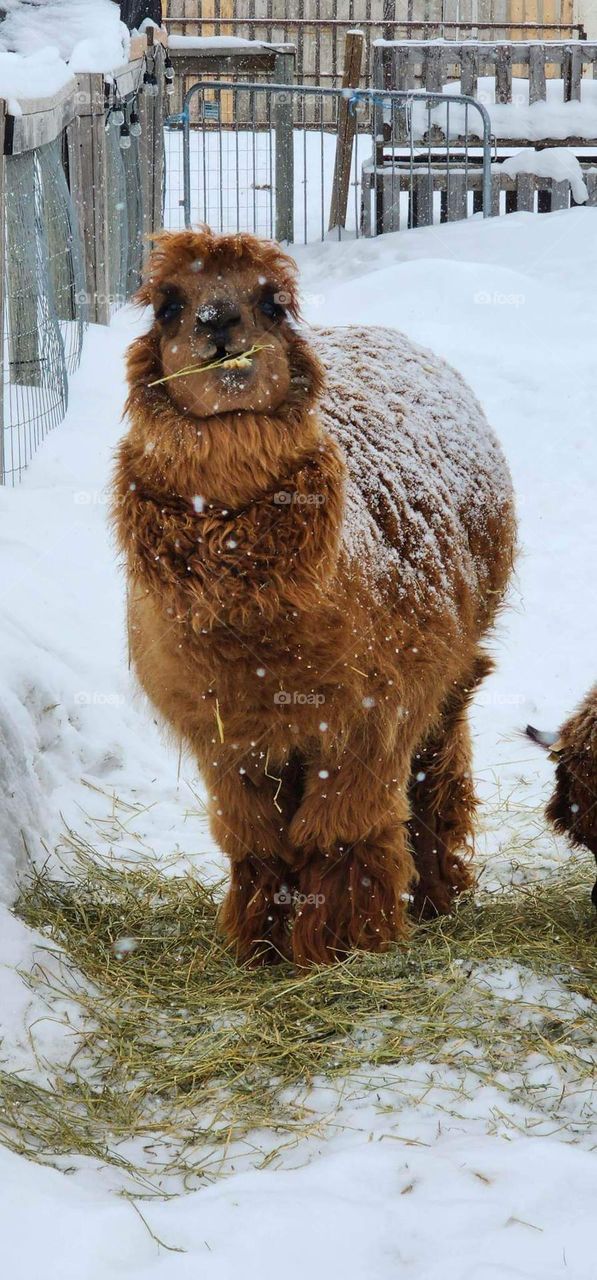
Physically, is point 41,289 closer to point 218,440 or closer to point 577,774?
point 577,774

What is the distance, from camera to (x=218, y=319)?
285 centimetres

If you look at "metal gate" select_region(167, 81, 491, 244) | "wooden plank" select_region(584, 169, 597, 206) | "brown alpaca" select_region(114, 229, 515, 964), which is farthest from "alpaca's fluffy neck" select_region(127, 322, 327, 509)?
"wooden plank" select_region(584, 169, 597, 206)

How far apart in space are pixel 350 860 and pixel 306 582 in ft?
3.16

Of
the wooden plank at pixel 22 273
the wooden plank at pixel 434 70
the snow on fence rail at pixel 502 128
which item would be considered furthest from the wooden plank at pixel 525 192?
the wooden plank at pixel 22 273

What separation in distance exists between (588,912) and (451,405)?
64.2 inches

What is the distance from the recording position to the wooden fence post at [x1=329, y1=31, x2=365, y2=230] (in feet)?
46.6

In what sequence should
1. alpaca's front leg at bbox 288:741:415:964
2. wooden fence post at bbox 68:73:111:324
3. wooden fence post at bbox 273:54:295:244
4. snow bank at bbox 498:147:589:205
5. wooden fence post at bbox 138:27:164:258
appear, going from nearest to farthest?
alpaca's front leg at bbox 288:741:415:964 → wooden fence post at bbox 68:73:111:324 → wooden fence post at bbox 138:27:164:258 → snow bank at bbox 498:147:589:205 → wooden fence post at bbox 273:54:295:244

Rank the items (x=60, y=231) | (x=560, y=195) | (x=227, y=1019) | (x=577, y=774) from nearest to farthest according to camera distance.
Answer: (x=227, y=1019), (x=577, y=774), (x=60, y=231), (x=560, y=195)

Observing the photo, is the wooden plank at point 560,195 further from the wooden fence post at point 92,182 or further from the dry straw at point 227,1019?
the dry straw at point 227,1019

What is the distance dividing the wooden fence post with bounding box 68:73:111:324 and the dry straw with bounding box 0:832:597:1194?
625 cm

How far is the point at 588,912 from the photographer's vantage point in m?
4.14

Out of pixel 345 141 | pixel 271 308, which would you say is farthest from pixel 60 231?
pixel 345 141

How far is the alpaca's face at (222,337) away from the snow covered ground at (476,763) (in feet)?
5.21

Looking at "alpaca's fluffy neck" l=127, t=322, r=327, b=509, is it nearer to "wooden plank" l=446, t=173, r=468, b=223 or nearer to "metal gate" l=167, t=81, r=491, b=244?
"metal gate" l=167, t=81, r=491, b=244
